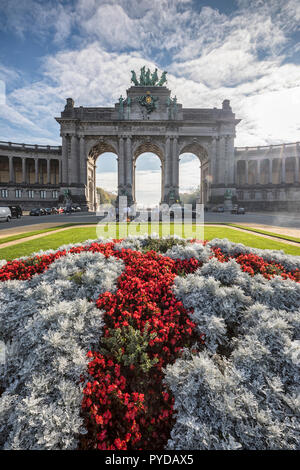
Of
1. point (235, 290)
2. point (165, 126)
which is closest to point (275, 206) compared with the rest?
point (165, 126)

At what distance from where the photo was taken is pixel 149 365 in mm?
2967

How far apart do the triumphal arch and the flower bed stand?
167ft

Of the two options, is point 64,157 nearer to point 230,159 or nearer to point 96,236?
point 230,159

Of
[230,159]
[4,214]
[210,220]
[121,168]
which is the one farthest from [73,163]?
[210,220]

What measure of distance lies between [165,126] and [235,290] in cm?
5952

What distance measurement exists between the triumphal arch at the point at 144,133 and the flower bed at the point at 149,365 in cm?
5096

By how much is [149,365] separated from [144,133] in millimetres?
60449

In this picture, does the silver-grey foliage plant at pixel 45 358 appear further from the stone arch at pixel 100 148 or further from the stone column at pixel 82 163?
the stone arch at pixel 100 148

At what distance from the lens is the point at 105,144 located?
5934 cm

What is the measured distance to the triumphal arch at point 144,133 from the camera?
55.3 meters

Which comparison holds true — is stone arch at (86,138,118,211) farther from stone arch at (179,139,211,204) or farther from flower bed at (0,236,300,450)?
flower bed at (0,236,300,450)

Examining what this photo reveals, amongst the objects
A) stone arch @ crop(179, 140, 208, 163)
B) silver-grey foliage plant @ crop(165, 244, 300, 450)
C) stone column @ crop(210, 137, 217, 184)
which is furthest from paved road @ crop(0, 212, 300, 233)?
stone arch @ crop(179, 140, 208, 163)

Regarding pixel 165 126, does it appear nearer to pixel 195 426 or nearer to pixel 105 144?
pixel 105 144
